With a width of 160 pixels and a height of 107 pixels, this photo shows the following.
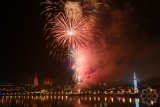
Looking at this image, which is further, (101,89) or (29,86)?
(29,86)

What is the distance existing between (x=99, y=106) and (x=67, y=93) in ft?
182

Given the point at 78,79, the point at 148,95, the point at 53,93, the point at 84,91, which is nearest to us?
the point at 78,79

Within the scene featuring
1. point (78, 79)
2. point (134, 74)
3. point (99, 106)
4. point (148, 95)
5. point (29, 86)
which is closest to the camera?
point (78, 79)

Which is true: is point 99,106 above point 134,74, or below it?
below

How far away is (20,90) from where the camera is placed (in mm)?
136250

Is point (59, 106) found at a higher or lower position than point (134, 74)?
lower

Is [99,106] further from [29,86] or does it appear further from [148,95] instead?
[29,86]

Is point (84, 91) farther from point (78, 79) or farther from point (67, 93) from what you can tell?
point (78, 79)

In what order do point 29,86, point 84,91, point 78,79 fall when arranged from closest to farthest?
1. point 78,79
2. point 84,91
3. point 29,86

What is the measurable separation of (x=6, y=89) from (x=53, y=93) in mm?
27727

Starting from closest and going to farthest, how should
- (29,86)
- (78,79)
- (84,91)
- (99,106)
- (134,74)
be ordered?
(78,79) → (99,106) → (134,74) → (84,91) → (29,86)

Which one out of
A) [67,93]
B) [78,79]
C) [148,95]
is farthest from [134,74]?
[78,79]

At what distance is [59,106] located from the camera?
5788 centimetres

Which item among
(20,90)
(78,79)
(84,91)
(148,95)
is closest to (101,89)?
(84,91)
